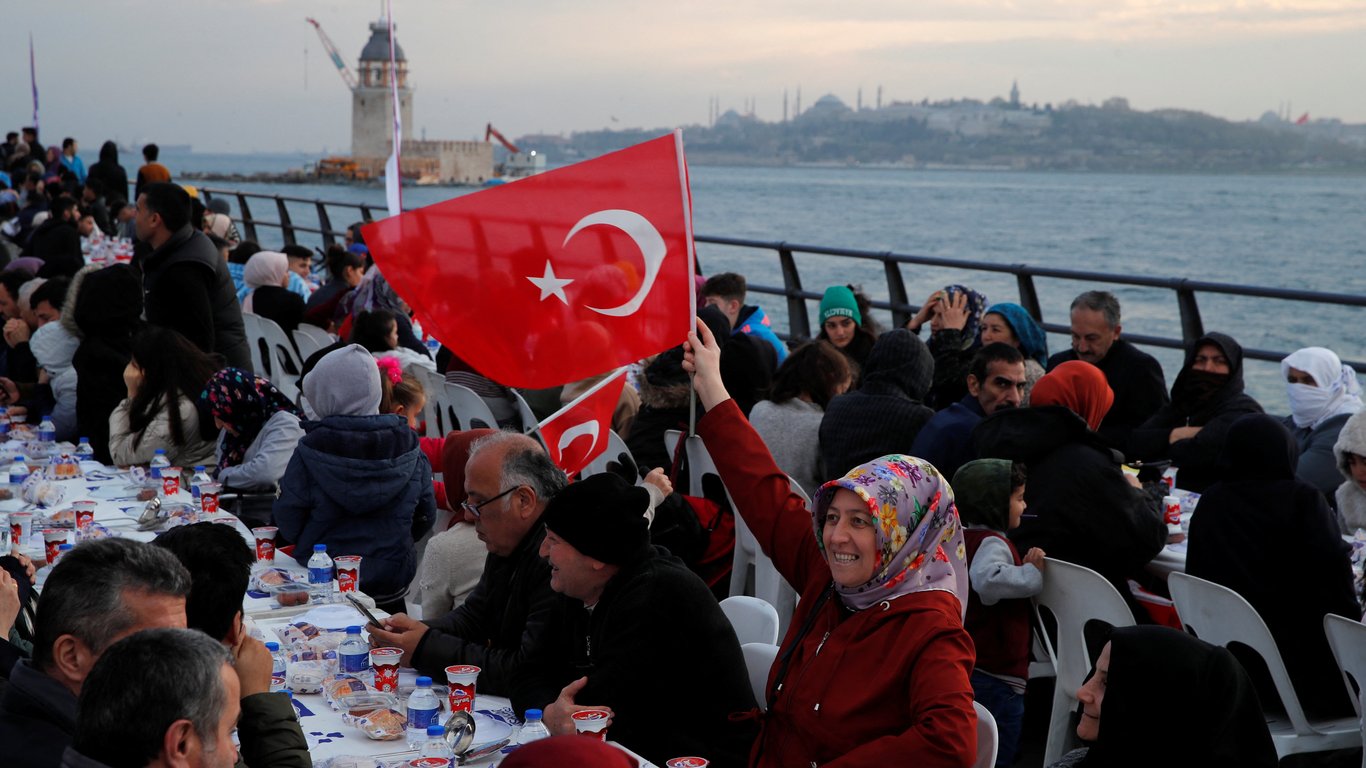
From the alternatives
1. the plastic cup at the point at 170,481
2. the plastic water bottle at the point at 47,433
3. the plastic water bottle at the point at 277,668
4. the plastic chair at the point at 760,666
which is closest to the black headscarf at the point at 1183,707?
the plastic chair at the point at 760,666

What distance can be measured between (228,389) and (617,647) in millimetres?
2840

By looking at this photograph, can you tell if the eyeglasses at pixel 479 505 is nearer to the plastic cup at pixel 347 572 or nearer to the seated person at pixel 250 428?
the plastic cup at pixel 347 572

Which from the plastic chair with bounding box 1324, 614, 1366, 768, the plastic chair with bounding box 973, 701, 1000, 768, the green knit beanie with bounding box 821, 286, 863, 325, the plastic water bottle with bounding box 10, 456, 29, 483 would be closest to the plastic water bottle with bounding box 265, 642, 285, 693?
the plastic chair with bounding box 973, 701, 1000, 768

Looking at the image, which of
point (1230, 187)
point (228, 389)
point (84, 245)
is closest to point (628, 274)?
point (228, 389)

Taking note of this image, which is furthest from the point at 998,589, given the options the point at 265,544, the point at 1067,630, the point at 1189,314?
the point at 1189,314

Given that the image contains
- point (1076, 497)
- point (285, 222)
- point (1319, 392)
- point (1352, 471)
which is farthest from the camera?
point (285, 222)

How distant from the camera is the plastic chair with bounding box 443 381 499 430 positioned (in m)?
6.56

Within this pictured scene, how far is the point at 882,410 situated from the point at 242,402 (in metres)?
2.51

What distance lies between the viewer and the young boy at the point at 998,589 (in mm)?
3834

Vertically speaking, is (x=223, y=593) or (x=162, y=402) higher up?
(x=223, y=593)

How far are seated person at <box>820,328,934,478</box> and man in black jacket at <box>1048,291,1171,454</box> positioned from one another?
1.59 m

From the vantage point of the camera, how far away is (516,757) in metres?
1.61

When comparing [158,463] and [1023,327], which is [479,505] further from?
[1023,327]

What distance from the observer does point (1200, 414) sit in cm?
607
